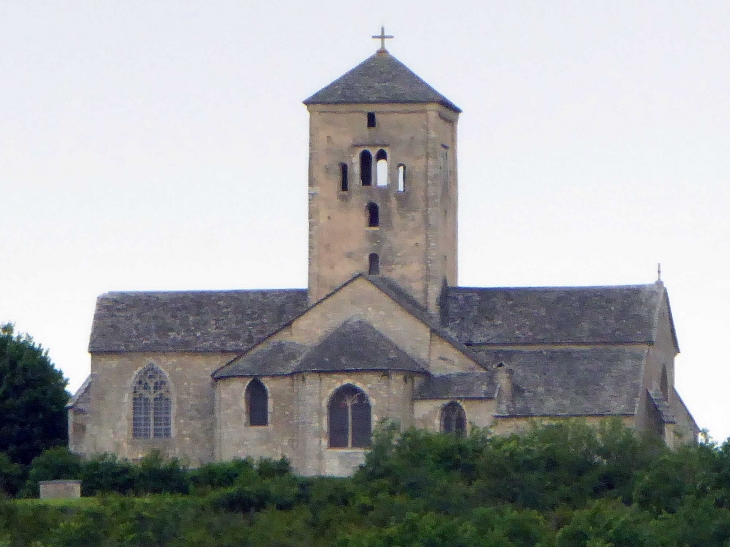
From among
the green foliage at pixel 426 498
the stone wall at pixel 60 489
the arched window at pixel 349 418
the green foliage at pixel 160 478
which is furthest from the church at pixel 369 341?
the stone wall at pixel 60 489

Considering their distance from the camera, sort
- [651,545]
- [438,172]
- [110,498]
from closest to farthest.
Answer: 1. [651,545]
2. [110,498]
3. [438,172]

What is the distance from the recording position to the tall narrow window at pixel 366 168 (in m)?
94.3

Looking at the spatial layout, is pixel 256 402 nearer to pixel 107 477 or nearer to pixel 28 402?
pixel 107 477

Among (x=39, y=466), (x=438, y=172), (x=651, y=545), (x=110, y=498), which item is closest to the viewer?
(x=651, y=545)

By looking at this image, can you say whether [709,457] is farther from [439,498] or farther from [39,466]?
[39,466]

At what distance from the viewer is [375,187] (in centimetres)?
9419

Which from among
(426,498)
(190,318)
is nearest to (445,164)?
(190,318)

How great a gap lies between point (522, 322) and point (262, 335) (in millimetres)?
8779

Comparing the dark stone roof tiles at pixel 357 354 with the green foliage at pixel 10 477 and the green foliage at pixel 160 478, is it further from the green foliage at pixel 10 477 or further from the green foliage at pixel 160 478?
the green foliage at pixel 10 477

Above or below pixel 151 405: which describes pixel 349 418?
below

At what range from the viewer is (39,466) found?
88.3m

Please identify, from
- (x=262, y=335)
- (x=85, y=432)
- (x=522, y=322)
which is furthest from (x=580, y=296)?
(x=85, y=432)

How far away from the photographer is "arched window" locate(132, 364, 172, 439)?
93.2 m

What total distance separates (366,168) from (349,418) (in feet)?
34.1
